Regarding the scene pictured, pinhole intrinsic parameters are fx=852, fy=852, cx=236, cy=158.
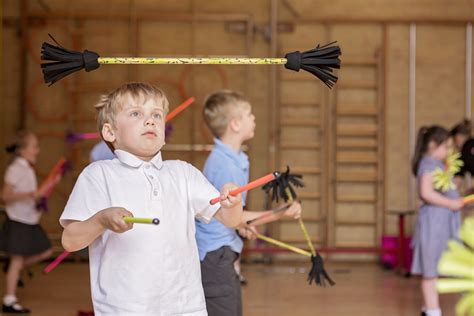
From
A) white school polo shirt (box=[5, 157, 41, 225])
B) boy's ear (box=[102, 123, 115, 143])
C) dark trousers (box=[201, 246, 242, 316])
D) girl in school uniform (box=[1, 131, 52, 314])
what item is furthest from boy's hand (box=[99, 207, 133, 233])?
white school polo shirt (box=[5, 157, 41, 225])

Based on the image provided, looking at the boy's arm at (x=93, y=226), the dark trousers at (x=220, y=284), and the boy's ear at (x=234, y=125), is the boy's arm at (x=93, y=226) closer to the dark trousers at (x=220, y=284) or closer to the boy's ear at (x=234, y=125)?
the dark trousers at (x=220, y=284)

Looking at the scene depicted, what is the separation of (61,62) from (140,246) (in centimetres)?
53

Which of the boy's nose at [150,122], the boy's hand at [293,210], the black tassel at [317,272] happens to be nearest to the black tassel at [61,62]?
the boy's nose at [150,122]

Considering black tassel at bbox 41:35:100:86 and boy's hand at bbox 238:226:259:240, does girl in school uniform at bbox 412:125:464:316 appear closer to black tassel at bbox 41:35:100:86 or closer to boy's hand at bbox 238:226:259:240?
boy's hand at bbox 238:226:259:240

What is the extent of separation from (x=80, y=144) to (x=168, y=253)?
7.17 metres

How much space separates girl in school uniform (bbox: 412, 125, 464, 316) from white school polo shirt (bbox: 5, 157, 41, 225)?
111 inches

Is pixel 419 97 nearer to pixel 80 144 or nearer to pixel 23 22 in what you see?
pixel 80 144

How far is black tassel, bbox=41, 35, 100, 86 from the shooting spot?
2.18 m

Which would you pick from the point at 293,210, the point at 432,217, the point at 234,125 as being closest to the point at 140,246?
the point at 293,210

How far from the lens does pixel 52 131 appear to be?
923 cm

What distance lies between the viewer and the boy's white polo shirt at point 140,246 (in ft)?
6.88

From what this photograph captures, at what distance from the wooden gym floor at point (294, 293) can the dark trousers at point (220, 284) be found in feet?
8.96

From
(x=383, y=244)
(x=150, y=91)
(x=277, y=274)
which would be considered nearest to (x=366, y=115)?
(x=383, y=244)

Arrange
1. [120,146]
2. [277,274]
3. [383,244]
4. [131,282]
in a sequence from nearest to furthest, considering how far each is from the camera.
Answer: [131,282]
[120,146]
[277,274]
[383,244]
